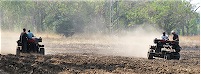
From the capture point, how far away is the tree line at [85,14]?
75.4m

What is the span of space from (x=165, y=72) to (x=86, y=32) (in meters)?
66.2

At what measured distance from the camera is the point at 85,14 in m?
85.3

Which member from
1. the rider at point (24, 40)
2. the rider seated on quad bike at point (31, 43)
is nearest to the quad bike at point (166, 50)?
the rider seated on quad bike at point (31, 43)

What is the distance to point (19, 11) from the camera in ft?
281

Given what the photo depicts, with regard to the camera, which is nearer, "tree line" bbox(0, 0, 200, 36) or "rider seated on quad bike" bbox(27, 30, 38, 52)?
"rider seated on quad bike" bbox(27, 30, 38, 52)

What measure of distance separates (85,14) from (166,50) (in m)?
61.6

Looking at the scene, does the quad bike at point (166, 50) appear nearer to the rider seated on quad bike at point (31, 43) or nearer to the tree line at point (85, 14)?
the rider seated on quad bike at point (31, 43)

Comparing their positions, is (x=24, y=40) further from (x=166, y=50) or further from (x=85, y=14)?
(x=85, y=14)

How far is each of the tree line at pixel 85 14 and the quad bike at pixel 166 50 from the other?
4917 cm

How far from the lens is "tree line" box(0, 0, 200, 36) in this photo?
7544cm

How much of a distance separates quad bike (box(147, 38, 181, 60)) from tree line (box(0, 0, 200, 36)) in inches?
1936

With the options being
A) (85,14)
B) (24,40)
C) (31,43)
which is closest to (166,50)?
(31,43)

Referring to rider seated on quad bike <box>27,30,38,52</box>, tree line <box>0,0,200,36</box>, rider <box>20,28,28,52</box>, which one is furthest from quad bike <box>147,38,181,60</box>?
tree line <box>0,0,200,36</box>

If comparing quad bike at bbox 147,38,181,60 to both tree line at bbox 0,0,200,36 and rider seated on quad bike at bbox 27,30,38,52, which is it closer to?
rider seated on quad bike at bbox 27,30,38,52
